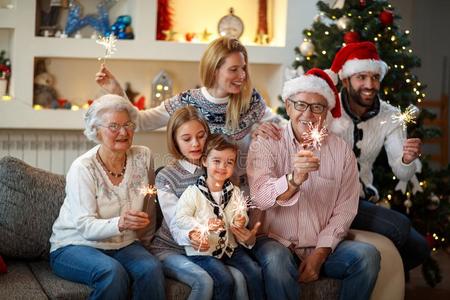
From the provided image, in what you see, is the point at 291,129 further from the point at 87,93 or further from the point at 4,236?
the point at 87,93

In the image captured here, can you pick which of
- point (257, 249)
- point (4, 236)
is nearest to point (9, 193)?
point (4, 236)

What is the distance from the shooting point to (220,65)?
367 cm

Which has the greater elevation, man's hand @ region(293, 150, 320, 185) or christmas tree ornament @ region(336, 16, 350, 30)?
christmas tree ornament @ region(336, 16, 350, 30)

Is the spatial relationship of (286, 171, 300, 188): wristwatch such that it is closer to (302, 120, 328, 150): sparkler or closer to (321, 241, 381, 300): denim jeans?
(302, 120, 328, 150): sparkler

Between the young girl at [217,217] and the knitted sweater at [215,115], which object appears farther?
the knitted sweater at [215,115]

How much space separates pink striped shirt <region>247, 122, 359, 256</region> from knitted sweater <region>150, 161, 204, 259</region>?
280mm

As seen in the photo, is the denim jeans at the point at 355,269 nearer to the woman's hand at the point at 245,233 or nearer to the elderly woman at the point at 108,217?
the woman's hand at the point at 245,233

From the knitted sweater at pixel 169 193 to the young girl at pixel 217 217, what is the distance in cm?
8

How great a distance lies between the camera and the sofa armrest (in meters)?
3.50

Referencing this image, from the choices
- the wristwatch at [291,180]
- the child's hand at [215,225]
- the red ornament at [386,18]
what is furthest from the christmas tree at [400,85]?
the child's hand at [215,225]

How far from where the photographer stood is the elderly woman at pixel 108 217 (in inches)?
122

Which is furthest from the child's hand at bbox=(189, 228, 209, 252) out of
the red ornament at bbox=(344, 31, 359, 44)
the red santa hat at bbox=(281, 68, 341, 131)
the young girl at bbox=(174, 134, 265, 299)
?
the red ornament at bbox=(344, 31, 359, 44)

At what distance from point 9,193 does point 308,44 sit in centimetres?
241

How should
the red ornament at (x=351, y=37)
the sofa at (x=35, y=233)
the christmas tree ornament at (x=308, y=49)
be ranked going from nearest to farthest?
the sofa at (x=35, y=233)
the red ornament at (x=351, y=37)
the christmas tree ornament at (x=308, y=49)
